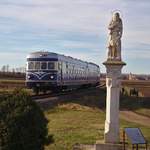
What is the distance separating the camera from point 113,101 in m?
16.3

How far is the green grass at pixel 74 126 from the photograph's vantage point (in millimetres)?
18109

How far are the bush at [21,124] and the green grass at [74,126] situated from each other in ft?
15.8

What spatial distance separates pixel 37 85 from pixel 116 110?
24.3m

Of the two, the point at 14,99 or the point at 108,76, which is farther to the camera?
the point at 108,76

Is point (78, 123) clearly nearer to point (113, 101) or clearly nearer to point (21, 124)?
point (113, 101)

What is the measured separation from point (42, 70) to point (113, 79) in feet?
78.7

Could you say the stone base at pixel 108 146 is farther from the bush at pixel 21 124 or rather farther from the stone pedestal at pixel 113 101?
the bush at pixel 21 124

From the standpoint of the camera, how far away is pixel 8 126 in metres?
11.3

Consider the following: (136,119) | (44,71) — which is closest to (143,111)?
(136,119)

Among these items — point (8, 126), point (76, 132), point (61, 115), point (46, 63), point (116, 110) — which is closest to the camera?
point (8, 126)

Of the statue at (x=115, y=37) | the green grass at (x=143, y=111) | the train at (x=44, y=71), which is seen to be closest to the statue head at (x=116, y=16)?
the statue at (x=115, y=37)

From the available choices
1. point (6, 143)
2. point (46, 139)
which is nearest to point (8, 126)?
point (6, 143)

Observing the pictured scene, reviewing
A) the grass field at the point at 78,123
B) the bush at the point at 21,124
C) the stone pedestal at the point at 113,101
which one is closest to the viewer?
the bush at the point at 21,124

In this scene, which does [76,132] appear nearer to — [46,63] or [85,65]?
[46,63]
